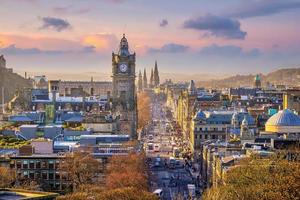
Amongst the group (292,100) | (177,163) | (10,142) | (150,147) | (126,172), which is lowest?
(177,163)

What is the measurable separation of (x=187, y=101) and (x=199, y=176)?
262ft

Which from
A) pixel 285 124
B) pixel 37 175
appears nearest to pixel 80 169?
pixel 37 175

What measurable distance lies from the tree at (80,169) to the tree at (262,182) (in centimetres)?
1944

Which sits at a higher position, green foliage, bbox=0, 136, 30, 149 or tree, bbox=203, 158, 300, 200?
green foliage, bbox=0, 136, 30, 149

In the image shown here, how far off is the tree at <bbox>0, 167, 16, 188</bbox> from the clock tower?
222 ft

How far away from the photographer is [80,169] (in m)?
82.5

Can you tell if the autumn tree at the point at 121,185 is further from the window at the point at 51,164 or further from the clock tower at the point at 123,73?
the clock tower at the point at 123,73

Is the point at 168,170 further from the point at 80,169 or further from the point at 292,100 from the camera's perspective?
the point at 292,100

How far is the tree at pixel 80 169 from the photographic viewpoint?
82312 mm

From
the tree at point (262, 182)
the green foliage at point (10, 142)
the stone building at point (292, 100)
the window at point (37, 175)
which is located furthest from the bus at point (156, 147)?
the tree at point (262, 182)

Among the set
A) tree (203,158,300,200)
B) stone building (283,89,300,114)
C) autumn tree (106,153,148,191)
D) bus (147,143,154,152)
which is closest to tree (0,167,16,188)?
autumn tree (106,153,148,191)

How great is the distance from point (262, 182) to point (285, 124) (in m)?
50.1

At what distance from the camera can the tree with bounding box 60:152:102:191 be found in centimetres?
8231

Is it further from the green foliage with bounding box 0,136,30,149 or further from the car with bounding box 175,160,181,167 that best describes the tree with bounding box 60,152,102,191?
the car with bounding box 175,160,181,167
